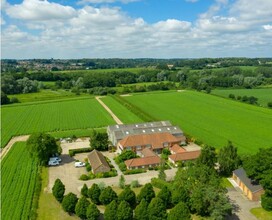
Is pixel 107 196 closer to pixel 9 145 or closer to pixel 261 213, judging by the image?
pixel 261 213

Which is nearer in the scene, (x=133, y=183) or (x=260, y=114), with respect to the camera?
(x=133, y=183)

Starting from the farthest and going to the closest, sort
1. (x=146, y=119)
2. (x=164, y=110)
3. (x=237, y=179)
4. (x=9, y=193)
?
(x=164, y=110) → (x=146, y=119) → (x=237, y=179) → (x=9, y=193)

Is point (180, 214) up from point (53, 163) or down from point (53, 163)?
up

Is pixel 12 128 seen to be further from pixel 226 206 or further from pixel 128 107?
pixel 226 206

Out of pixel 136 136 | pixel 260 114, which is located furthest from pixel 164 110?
pixel 136 136

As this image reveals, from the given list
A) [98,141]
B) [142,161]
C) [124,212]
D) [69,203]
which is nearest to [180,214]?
[124,212]

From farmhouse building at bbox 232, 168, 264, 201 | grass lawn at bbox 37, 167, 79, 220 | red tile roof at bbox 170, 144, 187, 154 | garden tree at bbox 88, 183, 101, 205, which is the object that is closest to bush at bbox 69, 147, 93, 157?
grass lawn at bbox 37, 167, 79, 220

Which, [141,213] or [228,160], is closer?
[141,213]
